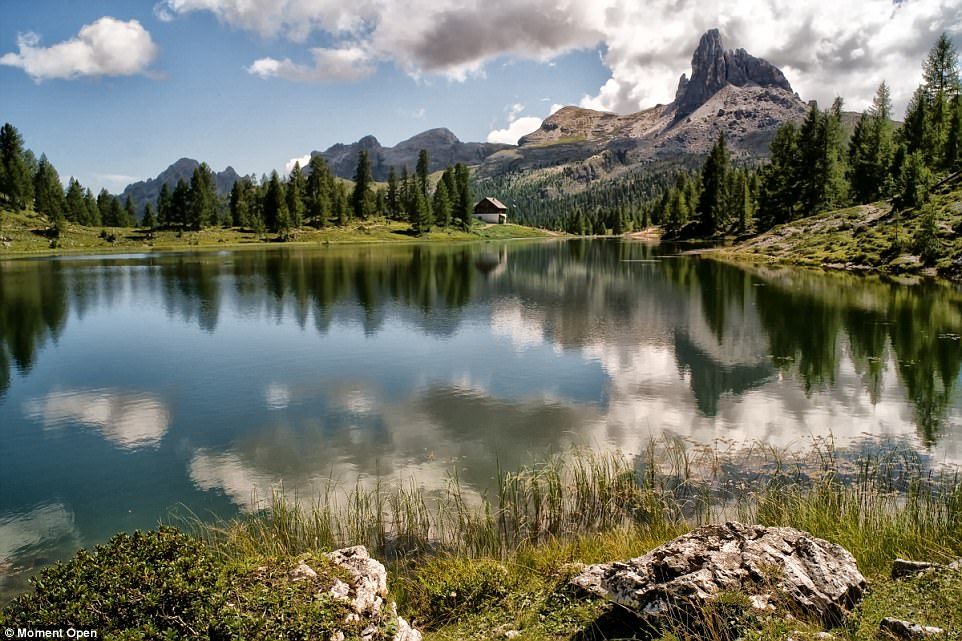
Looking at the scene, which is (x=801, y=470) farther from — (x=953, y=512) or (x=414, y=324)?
(x=414, y=324)

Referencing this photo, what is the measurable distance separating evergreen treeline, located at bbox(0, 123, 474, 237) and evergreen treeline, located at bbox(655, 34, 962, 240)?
77315 mm

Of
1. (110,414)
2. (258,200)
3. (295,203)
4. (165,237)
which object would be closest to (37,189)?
(165,237)

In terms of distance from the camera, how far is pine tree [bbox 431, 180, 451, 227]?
169 metres

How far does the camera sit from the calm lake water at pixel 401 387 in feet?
49.0

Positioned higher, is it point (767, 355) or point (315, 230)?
point (315, 230)

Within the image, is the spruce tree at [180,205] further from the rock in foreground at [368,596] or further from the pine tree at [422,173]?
the rock in foreground at [368,596]

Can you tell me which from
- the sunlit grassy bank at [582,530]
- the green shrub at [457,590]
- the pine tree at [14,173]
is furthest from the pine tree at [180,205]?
the green shrub at [457,590]

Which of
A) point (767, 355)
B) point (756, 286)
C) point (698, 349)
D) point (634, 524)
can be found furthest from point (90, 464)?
point (756, 286)

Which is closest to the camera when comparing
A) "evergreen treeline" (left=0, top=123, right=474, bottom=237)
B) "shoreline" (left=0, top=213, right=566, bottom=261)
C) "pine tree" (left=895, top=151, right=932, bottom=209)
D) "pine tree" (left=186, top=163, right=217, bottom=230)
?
"pine tree" (left=895, top=151, right=932, bottom=209)

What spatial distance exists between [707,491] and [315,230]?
153415 mm

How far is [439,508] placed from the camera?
12.4m

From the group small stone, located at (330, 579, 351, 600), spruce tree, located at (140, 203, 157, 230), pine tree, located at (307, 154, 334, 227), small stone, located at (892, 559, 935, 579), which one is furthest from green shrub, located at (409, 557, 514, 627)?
spruce tree, located at (140, 203, 157, 230)

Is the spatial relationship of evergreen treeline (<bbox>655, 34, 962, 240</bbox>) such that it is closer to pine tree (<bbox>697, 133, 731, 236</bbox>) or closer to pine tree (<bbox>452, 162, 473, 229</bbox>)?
pine tree (<bbox>697, 133, 731, 236</bbox>)

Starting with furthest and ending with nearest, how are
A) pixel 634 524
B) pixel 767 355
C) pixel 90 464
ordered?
pixel 767 355 → pixel 90 464 → pixel 634 524
